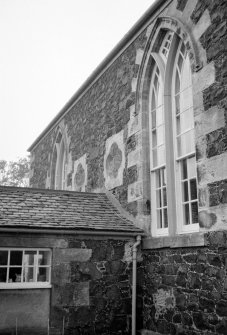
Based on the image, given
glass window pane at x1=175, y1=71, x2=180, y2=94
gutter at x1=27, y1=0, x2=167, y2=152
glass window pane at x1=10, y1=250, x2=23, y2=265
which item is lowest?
glass window pane at x1=10, y1=250, x2=23, y2=265

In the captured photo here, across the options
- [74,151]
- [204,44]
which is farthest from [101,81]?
[204,44]

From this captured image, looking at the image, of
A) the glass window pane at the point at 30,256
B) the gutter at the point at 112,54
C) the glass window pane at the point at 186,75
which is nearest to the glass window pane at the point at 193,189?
the glass window pane at the point at 186,75

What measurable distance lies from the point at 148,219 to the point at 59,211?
193 centimetres

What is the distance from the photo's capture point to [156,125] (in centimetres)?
842

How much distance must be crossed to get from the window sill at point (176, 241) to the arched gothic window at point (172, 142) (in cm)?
24

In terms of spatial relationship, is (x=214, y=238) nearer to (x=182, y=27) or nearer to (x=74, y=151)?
(x=182, y=27)

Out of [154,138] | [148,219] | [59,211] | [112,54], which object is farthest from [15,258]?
[112,54]

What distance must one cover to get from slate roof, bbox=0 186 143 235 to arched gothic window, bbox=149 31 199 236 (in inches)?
37.9

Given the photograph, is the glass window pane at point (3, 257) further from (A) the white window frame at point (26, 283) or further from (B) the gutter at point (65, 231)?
(B) the gutter at point (65, 231)

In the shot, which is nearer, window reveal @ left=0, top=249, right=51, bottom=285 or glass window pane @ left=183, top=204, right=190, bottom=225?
window reveal @ left=0, top=249, right=51, bottom=285

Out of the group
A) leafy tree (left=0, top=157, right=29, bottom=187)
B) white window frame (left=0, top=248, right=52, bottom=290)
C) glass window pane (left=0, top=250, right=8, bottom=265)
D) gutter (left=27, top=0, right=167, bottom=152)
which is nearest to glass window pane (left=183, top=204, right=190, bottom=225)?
white window frame (left=0, top=248, right=52, bottom=290)

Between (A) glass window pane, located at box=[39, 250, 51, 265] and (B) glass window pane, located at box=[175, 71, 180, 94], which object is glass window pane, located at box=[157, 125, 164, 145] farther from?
(A) glass window pane, located at box=[39, 250, 51, 265]

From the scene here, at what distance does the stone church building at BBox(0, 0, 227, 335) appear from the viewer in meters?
6.21

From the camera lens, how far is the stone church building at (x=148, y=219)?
245 inches
